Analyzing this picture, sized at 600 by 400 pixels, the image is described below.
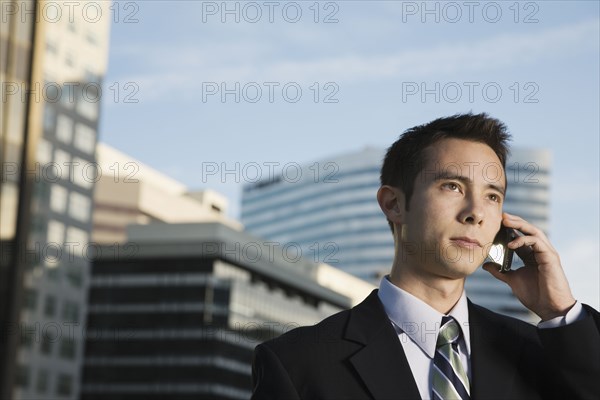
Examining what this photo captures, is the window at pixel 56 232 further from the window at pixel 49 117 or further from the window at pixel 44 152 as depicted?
the window at pixel 49 117

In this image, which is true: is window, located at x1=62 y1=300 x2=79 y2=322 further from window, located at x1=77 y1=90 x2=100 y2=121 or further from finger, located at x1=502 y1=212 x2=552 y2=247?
finger, located at x1=502 y1=212 x2=552 y2=247

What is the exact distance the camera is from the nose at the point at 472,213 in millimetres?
3186

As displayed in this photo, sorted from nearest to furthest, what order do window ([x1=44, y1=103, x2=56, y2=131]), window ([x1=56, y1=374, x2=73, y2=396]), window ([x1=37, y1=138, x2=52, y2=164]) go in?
window ([x1=37, y1=138, x2=52, y2=164]), window ([x1=56, y1=374, x2=73, y2=396]), window ([x1=44, y1=103, x2=56, y2=131])

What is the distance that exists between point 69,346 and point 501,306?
4107 inches

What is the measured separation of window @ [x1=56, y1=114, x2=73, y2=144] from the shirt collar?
303 ft

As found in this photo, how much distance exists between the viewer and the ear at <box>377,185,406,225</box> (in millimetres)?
3383

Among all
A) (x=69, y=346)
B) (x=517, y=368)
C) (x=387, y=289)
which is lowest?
(x=69, y=346)

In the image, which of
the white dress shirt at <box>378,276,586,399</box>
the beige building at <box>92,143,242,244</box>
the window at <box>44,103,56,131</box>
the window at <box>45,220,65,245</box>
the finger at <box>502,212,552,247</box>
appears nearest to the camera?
the white dress shirt at <box>378,276,586,399</box>

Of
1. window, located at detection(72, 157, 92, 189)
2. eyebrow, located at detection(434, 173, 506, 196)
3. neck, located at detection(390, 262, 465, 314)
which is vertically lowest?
neck, located at detection(390, 262, 465, 314)

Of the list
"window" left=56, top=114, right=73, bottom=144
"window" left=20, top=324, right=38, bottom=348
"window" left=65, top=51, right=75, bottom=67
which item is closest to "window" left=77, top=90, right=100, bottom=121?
"window" left=56, top=114, right=73, bottom=144

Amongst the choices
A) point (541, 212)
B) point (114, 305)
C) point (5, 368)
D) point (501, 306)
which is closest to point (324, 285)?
point (114, 305)

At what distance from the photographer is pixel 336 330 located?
3.32 m

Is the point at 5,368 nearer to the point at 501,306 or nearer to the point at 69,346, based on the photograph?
the point at 69,346

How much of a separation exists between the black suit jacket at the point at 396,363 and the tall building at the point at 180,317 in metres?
104
